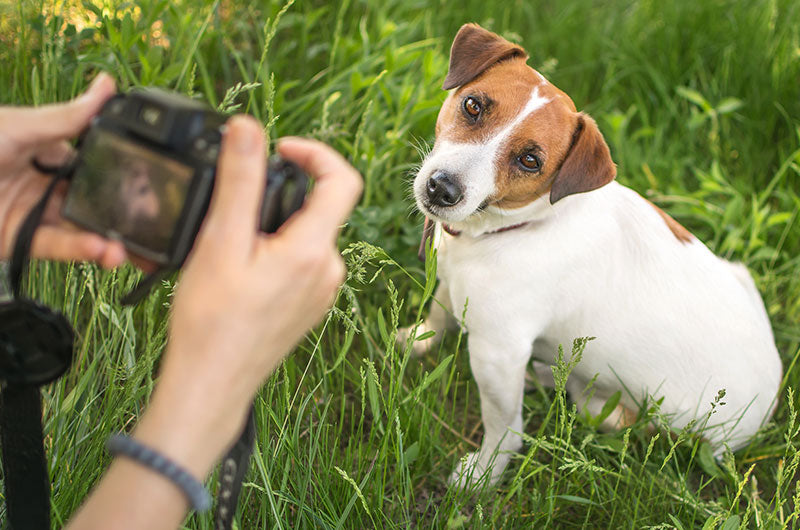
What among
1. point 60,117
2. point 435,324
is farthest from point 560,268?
point 60,117

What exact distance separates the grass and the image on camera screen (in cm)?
70

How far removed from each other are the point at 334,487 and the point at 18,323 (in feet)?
3.51

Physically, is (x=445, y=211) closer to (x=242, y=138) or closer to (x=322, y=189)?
(x=322, y=189)

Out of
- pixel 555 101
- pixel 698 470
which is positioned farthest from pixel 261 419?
pixel 698 470

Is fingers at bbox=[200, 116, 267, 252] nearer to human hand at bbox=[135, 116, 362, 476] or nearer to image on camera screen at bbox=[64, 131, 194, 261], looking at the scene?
human hand at bbox=[135, 116, 362, 476]

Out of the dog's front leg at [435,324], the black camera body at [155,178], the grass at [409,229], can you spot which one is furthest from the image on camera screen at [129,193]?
the dog's front leg at [435,324]

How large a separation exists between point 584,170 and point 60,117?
1514mm

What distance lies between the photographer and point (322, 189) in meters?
1.27

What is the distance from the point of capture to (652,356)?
2510mm

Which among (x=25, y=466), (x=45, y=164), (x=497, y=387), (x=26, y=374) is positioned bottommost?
(x=497, y=387)

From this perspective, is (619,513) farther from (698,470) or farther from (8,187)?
(8,187)

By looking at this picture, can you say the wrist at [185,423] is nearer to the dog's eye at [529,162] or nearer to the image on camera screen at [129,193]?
the image on camera screen at [129,193]

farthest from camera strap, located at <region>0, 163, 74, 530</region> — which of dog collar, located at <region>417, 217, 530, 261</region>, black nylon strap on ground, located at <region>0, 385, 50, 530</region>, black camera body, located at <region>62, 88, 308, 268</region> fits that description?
dog collar, located at <region>417, 217, 530, 261</region>

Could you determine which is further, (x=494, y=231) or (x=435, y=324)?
(x=435, y=324)
